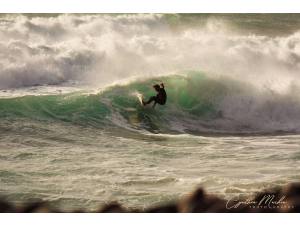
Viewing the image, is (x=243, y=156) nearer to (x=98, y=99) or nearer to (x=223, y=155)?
(x=223, y=155)

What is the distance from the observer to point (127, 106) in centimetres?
822

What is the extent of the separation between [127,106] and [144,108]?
0.30 m

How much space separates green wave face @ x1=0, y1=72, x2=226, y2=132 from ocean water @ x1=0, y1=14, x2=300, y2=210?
0.6 inches

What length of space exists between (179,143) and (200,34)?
1.19 m

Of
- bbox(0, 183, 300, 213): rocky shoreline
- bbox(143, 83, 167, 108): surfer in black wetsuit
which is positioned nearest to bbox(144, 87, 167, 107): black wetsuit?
bbox(143, 83, 167, 108): surfer in black wetsuit

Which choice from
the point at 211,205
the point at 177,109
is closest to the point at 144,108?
the point at 177,109

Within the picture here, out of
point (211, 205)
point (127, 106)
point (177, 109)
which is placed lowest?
point (211, 205)

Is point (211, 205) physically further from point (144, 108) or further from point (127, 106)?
point (127, 106)

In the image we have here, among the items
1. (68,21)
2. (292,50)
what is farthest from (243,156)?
(68,21)

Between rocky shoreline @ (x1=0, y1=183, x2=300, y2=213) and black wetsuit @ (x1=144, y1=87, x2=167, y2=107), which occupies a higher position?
black wetsuit @ (x1=144, y1=87, x2=167, y2=107)

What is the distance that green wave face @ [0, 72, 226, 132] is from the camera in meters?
7.74

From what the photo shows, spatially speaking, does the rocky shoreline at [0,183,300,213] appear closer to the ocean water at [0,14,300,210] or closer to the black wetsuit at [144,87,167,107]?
the ocean water at [0,14,300,210]

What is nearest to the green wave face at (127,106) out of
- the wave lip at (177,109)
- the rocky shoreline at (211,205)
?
the wave lip at (177,109)

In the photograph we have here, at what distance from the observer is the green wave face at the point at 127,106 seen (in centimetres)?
774
